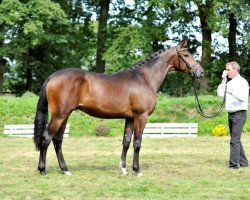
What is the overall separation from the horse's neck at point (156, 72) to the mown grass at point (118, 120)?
1154cm

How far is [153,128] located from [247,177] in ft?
40.0

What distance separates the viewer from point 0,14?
3039cm

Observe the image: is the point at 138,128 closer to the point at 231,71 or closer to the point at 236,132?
the point at 236,132

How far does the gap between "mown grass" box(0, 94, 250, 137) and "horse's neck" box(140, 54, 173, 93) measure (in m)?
11.5

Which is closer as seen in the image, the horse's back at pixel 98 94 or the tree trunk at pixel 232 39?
the horse's back at pixel 98 94

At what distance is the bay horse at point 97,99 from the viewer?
10.9 metres

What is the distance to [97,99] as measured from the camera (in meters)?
11.1

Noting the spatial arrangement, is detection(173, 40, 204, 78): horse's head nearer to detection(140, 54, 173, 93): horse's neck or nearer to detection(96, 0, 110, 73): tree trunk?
detection(140, 54, 173, 93): horse's neck

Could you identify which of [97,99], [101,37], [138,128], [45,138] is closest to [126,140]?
[138,128]

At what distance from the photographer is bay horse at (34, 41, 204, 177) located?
35.8 ft

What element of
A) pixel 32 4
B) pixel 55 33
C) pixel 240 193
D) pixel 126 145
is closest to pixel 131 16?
pixel 55 33

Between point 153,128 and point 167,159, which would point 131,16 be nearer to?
point 153,128

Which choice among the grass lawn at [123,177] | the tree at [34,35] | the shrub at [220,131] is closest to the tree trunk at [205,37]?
the tree at [34,35]

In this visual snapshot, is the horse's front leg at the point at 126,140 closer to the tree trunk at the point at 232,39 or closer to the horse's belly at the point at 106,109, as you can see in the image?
the horse's belly at the point at 106,109
